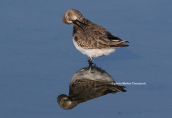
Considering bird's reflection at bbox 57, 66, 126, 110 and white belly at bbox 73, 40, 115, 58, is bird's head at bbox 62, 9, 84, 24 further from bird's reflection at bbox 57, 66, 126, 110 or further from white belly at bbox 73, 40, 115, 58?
bird's reflection at bbox 57, 66, 126, 110

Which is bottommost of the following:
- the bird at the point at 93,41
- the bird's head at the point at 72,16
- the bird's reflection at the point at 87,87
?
the bird's reflection at the point at 87,87

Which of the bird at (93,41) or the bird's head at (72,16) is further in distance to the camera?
the bird's head at (72,16)

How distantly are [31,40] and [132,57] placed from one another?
344cm

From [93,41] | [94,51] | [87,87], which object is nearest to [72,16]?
[93,41]

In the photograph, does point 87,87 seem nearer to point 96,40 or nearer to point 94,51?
point 94,51

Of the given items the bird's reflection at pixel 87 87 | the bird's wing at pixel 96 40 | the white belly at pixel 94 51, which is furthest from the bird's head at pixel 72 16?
the bird's reflection at pixel 87 87

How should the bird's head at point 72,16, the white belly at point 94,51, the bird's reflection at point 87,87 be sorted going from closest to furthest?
the bird's reflection at point 87,87 < the white belly at point 94,51 < the bird's head at point 72,16

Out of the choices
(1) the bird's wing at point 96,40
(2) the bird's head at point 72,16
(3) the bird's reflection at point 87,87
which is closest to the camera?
(3) the bird's reflection at point 87,87

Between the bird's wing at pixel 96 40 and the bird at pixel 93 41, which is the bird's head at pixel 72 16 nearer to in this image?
the bird at pixel 93 41

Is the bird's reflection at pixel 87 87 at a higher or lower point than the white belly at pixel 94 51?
lower

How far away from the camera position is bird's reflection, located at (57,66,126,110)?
7869mm

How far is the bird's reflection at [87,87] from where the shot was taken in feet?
25.8

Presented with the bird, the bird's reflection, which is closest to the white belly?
the bird

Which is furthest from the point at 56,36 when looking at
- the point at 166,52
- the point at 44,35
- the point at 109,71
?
the point at 166,52
